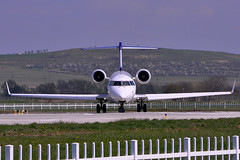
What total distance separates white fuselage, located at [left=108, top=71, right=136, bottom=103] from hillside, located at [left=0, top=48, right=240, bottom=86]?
103 m

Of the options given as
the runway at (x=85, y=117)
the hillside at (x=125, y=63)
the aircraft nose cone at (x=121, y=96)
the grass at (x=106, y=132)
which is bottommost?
the runway at (x=85, y=117)

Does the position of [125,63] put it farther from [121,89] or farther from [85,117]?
[85,117]

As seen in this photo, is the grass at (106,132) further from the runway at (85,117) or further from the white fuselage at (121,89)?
the white fuselage at (121,89)

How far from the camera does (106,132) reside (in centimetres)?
2216

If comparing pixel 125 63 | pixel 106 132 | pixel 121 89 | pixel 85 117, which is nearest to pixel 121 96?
pixel 121 89

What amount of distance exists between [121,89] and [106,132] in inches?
834

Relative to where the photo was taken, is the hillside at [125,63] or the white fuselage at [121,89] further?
the hillside at [125,63]

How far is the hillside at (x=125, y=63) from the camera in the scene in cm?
15725

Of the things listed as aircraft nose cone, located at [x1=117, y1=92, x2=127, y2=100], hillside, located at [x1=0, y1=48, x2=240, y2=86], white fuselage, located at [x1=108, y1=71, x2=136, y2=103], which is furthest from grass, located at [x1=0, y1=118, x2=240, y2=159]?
hillside, located at [x1=0, y1=48, x2=240, y2=86]

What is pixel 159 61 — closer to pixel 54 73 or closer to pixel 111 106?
pixel 54 73

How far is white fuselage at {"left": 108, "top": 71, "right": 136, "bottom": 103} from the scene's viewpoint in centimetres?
4328

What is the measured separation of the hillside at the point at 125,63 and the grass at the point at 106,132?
4786 inches

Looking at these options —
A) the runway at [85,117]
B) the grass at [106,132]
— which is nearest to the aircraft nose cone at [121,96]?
the runway at [85,117]

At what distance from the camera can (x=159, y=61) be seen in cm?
18150
